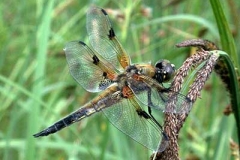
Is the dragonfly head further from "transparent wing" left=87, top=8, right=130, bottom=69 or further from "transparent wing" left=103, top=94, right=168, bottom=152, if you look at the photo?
"transparent wing" left=87, top=8, right=130, bottom=69

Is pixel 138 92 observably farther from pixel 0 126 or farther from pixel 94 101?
pixel 0 126

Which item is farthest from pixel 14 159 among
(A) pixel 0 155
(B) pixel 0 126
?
(B) pixel 0 126

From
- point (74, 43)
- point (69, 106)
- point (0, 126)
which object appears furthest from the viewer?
point (0, 126)

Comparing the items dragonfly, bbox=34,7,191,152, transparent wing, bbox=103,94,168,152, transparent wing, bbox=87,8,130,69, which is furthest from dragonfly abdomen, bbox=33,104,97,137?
transparent wing, bbox=87,8,130,69

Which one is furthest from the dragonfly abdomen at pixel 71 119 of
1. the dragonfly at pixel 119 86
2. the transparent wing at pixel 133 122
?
the transparent wing at pixel 133 122

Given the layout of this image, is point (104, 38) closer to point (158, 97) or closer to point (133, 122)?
point (133, 122)

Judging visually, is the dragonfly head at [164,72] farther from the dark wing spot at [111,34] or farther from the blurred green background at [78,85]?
the dark wing spot at [111,34]
